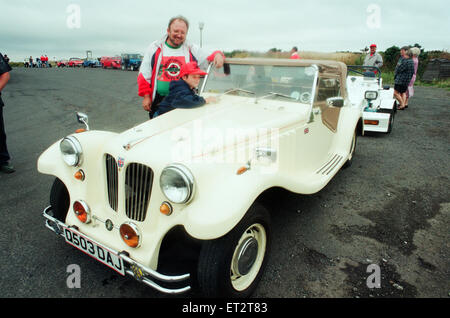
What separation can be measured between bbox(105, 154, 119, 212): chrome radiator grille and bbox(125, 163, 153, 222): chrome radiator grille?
15 cm

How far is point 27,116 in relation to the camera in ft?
25.0

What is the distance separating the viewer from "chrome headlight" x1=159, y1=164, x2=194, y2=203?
181cm

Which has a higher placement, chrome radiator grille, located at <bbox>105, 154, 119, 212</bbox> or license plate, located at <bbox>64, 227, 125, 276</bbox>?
chrome radiator grille, located at <bbox>105, 154, 119, 212</bbox>

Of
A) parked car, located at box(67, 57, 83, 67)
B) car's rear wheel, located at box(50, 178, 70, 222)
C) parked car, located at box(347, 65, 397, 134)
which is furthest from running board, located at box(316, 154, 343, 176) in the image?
parked car, located at box(67, 57, 83, 67)

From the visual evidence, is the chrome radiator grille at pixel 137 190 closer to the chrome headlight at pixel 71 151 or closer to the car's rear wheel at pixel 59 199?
the chrome headlight at pixel 71 151

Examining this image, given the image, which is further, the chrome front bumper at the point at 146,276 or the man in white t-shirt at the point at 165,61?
the man in white t-shirt at the point at 165,61

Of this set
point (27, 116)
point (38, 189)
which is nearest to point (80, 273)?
point (38, 189)

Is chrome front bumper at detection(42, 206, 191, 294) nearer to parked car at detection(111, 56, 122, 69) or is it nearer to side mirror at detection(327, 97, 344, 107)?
side mirror at detection(327, 97, 344, 107)

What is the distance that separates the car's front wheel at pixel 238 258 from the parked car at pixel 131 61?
2695 cm

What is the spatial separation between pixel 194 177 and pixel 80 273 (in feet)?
4.38

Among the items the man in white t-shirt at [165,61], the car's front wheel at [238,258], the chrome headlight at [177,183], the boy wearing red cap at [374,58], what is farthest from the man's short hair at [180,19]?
the boy wearing red cap at [374,58]

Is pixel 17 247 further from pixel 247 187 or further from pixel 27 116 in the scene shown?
pixel 27 116

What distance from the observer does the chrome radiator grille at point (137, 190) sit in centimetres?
204

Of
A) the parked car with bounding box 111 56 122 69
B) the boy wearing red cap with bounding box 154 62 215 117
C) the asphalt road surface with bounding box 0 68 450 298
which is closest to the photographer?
the asphalt road surface with bounding box 0 68 450 298
